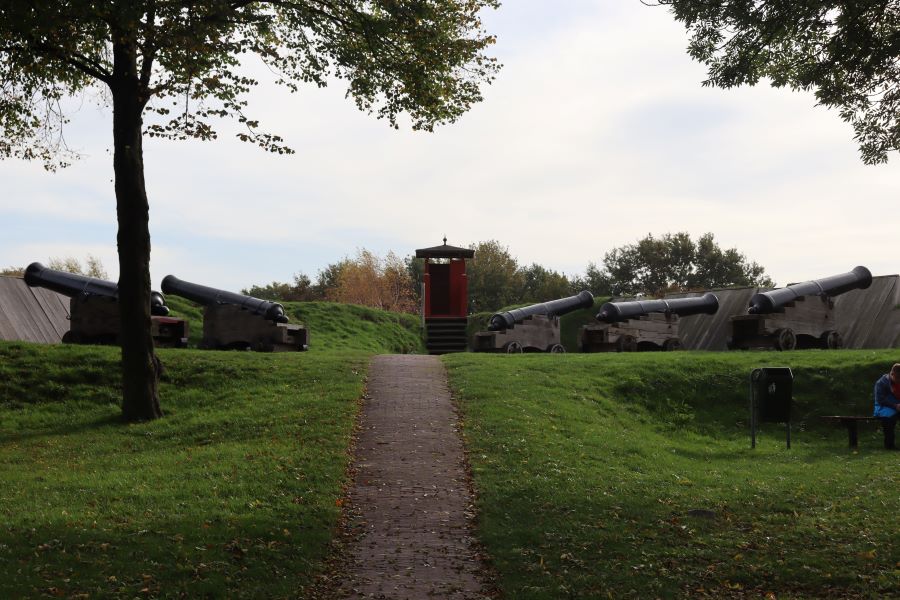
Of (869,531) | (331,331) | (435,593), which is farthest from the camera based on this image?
(331,331)

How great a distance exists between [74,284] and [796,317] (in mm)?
22631

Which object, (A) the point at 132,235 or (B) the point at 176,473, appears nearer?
(B) the point at 176,473

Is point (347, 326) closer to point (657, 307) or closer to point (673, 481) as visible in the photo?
point (657, 307)

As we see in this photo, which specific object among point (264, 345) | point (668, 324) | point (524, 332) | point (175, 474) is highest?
point (668, 324)

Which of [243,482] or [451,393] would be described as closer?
[243,482]

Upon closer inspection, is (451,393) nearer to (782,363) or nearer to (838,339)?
(782,363)

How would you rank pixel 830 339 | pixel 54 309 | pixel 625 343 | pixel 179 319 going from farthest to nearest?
pixel 54 309, pixel 625 343, pixel 830 339, pixel 179 319

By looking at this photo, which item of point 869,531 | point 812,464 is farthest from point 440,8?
point 869,531

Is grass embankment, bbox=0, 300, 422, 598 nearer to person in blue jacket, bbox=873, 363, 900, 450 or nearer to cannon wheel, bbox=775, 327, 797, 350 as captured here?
person in blue jacket, bbox=873, 363, 900, 450

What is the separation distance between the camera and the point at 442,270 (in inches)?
1460

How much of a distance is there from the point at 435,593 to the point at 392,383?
13.0m

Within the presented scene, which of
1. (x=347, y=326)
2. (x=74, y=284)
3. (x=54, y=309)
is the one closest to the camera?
(x=74, y=284)

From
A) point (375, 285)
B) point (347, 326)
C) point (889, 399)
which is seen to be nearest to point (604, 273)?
point (375, 285)

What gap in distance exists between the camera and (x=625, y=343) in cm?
3222
